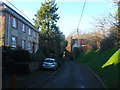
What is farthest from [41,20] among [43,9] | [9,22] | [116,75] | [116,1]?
[116,75]

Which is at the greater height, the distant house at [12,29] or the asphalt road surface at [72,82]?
the distant house at [12,29]

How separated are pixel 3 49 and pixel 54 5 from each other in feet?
122

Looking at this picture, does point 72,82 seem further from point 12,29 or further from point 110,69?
point 12,29

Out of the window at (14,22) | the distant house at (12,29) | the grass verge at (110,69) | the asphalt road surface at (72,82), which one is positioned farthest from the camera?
the window at (14,22)

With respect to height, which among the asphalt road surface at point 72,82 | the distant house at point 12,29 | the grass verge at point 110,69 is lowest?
the asphalt road surface at point 72,82

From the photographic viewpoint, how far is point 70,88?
727 inches

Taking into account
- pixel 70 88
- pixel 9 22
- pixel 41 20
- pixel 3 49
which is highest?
pixel 41 20

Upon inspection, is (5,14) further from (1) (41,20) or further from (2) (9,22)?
(1) (41,20)

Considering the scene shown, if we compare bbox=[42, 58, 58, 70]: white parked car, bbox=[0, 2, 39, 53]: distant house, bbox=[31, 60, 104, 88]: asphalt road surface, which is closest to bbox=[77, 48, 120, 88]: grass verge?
bbox=[31, 60, 104, 88]: asphalt road surface

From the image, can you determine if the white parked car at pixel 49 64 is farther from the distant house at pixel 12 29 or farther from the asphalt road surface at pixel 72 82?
the asphalt road surface at pixel 72 82

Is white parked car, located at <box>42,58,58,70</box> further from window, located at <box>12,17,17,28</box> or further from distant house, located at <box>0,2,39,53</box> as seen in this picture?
window, located at <box>12,17,17,28</box>

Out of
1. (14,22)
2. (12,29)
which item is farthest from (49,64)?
(14,22)

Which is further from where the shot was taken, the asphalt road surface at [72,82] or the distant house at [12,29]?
the distant house at [12,29]

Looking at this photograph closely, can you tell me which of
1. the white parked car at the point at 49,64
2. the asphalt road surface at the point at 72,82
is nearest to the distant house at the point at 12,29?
the white parked car at the point at 49,64
